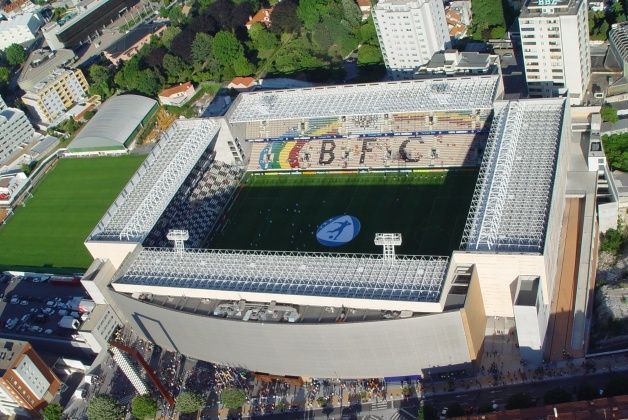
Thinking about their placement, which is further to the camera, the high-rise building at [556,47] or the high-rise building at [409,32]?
the high-rise building at [409,32]

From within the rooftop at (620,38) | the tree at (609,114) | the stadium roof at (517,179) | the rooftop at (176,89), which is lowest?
the tree at (609,114)

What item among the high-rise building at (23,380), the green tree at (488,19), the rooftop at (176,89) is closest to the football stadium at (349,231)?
the high-rise building at (23,380)

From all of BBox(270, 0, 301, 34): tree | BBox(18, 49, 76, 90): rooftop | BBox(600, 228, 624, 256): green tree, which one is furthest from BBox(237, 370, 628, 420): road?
BBox(18, 49, 76, 90): rooftop

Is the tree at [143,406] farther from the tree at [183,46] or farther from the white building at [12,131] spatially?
the tree at [183,46]

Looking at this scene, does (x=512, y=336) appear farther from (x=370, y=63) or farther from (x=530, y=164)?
(x=370, y=63)

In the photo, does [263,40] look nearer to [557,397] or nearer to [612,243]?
[612,243]
